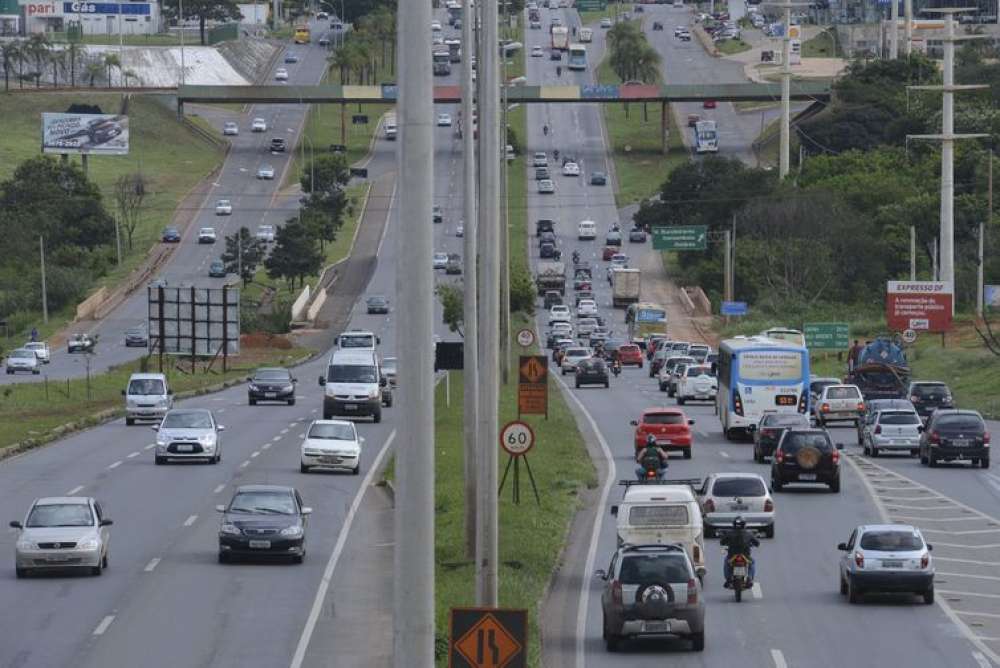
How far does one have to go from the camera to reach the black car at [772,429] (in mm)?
54537

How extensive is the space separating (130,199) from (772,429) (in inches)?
4754

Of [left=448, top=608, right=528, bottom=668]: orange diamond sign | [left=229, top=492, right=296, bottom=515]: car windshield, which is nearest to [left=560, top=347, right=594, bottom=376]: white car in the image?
[left=229, top=492, right=296, bottom=515]: car windshield

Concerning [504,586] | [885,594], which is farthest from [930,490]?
[504,586]

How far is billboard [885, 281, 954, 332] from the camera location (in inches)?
3661

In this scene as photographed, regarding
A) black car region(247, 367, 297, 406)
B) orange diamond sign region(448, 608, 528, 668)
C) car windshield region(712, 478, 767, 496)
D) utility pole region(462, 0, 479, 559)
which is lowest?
black car region(247, 367, 297, 406)

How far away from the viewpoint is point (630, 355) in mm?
108250

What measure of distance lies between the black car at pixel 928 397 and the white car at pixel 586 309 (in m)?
60.3

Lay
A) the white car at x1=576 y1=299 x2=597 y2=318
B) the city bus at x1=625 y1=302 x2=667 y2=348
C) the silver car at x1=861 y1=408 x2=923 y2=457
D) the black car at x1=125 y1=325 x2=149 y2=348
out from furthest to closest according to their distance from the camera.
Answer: the white car at x1=576 y1=299 x2=597 y2=318 → the city bus at x1=625 y1=302 x2=667 y2=348 → the black car at x1=125 y1=325 x2=149 y2=348 → the silver car at x1=861 y1=408 x2=923 y2=457

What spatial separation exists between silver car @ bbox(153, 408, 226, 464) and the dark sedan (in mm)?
36411

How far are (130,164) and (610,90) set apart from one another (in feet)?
144

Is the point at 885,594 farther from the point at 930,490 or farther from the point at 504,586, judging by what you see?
the point at 930,490

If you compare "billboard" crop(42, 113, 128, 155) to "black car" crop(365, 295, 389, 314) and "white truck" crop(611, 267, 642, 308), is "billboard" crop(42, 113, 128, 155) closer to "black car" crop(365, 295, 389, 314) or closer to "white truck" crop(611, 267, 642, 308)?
"black car" crop(365, 295, 389, 314)

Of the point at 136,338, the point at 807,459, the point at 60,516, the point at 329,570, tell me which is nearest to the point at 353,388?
the point at 807,459

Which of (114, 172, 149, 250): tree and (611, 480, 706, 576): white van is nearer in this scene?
(611, 480, 706, 576): white van
